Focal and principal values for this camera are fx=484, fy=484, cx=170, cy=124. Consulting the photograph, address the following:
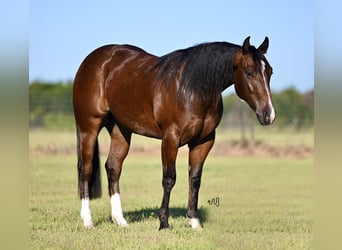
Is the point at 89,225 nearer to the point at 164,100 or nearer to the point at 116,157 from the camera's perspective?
the point at 116,157

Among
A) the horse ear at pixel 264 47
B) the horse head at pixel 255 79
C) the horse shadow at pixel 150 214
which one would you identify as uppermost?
the horse ear at pixel 264 47

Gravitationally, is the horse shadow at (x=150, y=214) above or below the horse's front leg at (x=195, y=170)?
below

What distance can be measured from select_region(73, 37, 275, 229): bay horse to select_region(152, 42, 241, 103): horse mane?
12 mm

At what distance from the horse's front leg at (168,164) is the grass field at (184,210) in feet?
0.81

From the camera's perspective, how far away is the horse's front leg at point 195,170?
20.5ft

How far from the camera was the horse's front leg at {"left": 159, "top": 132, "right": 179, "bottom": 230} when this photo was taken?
19.2ft

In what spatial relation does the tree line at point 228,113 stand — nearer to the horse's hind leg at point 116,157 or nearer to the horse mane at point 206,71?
the horse's hind leg at point 116,157

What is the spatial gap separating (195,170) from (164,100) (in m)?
1.01

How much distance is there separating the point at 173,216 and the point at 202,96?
2351mm

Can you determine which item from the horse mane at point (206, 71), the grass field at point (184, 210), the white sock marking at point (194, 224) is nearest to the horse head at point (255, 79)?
the horse mane at point (206, 71)

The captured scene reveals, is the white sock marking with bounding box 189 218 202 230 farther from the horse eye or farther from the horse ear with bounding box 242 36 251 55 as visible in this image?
the horse ear with bounding box 242 36 251 55

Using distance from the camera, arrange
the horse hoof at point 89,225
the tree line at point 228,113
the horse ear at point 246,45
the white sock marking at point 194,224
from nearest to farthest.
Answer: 1. the horse ear at point 246,45
2. the white sock marking at point 194,224
3. the horse hoof at point 89,225
4. the tree line at point 228,113

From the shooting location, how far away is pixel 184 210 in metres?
8.01

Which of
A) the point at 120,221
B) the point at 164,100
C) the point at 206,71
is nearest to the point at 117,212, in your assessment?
the point at 120,221
